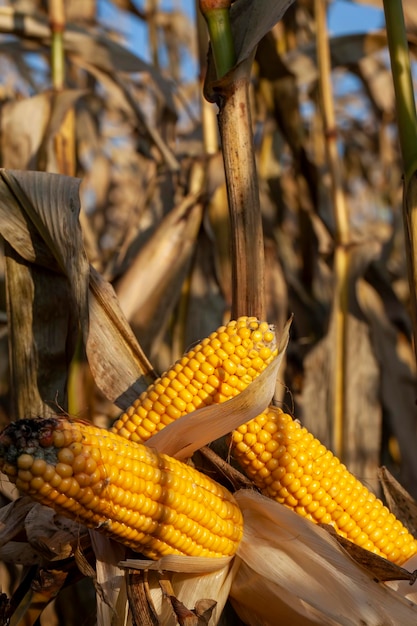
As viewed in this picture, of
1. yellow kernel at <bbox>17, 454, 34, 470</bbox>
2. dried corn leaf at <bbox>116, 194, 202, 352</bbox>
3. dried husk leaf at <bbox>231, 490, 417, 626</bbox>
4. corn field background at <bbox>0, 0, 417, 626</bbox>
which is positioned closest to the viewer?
yellow kernel at <bbox>17, 454, 34, 470</bbox>

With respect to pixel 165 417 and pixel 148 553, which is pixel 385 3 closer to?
pixel 165 417

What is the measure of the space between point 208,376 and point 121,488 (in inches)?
12.1

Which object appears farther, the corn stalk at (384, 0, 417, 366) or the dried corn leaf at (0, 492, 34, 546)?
the corn stalk at (384, 0, 417, 366)

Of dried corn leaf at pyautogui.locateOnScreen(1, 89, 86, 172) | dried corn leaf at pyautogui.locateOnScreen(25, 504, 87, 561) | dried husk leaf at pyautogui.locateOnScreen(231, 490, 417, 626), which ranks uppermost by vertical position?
dried corn leaf at pyautogui.locateOnScreen(1, 89, 86, 172)

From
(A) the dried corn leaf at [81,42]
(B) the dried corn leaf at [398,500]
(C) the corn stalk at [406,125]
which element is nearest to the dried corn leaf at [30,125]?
(A) the dried corn leaf at [81,42]

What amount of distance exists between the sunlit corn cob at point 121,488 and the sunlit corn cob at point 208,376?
0.11 meters

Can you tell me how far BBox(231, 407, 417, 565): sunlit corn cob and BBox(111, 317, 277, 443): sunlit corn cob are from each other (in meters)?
0.10

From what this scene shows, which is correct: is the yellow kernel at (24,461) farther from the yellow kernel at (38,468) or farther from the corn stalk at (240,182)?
the corn stalk at (240,182)

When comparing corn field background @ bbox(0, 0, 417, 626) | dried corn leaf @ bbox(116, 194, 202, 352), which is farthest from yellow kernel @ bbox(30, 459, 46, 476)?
dried corn leaf @ bbox(116, 194, 202, 352)

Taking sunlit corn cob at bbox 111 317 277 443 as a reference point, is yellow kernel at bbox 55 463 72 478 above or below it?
below

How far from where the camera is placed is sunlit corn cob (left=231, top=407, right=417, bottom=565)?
1570mm

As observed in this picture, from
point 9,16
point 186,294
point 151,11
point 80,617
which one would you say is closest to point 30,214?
point 80,617

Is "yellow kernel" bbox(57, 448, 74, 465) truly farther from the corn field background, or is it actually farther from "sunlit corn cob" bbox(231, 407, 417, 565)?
the corn field background

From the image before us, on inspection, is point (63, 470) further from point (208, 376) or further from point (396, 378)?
point (396, 378)
